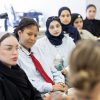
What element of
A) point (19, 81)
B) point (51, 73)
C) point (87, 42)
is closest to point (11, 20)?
point (51, 73)

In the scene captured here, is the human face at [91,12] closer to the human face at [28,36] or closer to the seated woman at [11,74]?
the human face at [28,36]

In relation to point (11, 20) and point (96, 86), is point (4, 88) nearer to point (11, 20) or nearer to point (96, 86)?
point (96, 86)

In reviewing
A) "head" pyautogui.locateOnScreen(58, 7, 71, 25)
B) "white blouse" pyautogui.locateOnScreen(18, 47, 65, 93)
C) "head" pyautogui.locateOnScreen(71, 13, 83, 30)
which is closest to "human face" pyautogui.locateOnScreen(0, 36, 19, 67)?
"white blouse" pyautogui.locateOnScreen(18, 47, 65, 93)

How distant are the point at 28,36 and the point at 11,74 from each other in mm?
566

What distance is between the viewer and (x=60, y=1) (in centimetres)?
468

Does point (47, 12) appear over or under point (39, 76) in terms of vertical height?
over

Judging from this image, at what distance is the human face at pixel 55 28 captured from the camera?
2988mm

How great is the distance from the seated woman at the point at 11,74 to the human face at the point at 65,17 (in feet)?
6.36

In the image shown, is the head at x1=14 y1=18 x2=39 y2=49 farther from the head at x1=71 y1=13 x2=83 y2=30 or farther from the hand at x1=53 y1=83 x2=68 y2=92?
the head at x1=71 y1=13 x2=83 y2=30

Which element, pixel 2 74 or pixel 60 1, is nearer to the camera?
pixel 2 74

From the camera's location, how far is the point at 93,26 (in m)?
4.73

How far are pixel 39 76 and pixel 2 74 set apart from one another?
2.07 ft

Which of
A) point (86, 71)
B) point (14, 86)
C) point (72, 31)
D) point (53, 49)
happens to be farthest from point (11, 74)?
point (72, 31)

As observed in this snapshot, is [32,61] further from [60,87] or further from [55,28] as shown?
[55,28]
